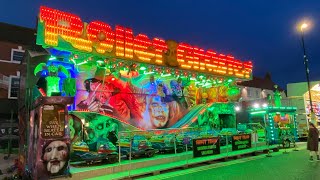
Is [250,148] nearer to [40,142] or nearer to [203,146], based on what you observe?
[203,146]

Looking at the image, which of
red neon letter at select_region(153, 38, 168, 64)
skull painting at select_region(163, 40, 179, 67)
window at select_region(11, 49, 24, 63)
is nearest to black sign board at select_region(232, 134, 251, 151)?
skull painting at select_region(163, 40, 179, 67)

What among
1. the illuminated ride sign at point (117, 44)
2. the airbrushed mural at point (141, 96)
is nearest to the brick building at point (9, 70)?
the airbrushed mural at point (141, 96)

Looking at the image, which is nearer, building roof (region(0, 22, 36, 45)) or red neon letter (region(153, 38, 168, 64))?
red neon letter (region(153, 38, 168, 64))

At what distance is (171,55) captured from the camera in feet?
61.6

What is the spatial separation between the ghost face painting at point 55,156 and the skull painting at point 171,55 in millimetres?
9702

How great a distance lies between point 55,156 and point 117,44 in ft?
24.9

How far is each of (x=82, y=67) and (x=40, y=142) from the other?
8431 mm

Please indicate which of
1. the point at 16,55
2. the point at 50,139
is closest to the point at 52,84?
the point at 50,139

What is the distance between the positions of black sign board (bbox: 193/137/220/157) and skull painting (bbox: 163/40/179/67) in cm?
579

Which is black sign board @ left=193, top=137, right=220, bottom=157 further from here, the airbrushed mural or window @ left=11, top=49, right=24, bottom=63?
window @ left=11, top=49, right=24, bottom=63

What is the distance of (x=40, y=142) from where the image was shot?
981 centimetres

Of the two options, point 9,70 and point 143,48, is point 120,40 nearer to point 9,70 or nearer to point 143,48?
point 143,48

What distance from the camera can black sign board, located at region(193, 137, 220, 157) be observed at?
46.2 ft

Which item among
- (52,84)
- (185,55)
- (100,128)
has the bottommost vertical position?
(100,128)
